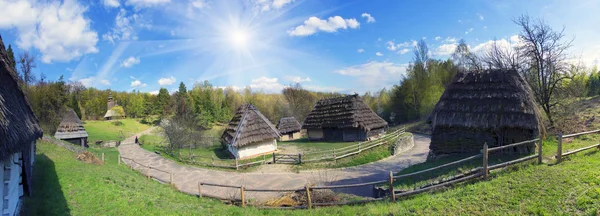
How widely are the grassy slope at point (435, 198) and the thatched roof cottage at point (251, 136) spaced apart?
9.13 meters

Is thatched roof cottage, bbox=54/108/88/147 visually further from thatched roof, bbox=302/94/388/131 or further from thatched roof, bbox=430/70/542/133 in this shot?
thatched roof, bbox=430/70/542/133

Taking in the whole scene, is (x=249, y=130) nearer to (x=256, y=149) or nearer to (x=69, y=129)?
(x=256, y=149)

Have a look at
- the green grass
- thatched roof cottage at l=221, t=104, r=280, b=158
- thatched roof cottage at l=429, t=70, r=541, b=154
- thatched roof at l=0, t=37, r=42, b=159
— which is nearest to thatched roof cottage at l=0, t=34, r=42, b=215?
thatched roof at l=0, t=37, r=42, b=159

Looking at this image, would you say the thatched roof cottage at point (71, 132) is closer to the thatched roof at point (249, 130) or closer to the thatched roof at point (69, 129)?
the thatched roof at point (69, 129)

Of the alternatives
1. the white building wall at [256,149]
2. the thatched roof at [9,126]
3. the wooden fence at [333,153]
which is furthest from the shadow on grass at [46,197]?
the wooden fence at [333,153]

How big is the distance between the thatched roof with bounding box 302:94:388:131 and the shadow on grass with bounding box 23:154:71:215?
2020cm

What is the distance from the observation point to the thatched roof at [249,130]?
69.1 feet

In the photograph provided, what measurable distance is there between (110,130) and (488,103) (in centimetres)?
5629

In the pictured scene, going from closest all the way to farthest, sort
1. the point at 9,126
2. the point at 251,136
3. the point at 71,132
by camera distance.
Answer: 1. the point at 9,126
2. the point at 251,136
3. the point at 71,132

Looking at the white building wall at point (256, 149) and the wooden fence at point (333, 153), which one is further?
the white building wall at point (256, 149)

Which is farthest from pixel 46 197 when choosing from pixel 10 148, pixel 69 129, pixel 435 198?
pixel 69 129

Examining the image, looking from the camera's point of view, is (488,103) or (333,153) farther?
(333,153)

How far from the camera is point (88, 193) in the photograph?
9898 mm

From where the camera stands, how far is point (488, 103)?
13383 millimetres
